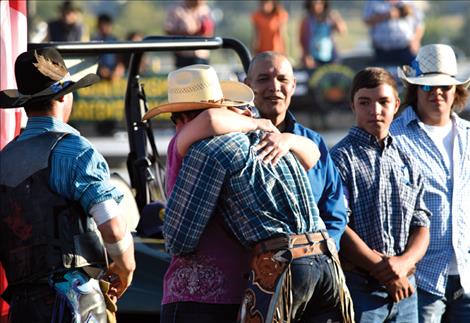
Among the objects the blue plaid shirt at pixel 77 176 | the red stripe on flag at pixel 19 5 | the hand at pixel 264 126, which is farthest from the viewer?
the red stripe on flag at pixel 19 5

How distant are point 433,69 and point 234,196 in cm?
192

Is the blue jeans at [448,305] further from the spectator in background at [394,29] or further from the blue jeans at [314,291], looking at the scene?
the spectator in background at [394,29]

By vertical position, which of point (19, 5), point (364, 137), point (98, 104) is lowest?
point (98, 104)

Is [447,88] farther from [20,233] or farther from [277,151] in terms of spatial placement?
[20,233]

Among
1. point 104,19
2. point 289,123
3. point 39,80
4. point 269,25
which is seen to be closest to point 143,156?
point 289,123

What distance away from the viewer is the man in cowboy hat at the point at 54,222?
432cm

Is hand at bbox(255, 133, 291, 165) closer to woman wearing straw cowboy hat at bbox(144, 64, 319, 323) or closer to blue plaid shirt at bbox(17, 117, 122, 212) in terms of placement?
woman wearing straw cowboy hat at bbox(144, 64, 319, 323)

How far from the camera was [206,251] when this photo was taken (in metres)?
4.47

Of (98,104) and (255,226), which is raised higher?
(255,226)

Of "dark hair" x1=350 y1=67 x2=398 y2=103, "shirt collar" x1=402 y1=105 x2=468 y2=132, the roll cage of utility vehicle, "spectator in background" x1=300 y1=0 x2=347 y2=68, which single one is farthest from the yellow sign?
"dark hair" x1=350 y1=67 x2=398 y2=103

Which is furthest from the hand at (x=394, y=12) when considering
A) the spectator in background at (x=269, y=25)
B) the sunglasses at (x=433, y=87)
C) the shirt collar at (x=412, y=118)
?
the sunglasses at (x=433, y=87)

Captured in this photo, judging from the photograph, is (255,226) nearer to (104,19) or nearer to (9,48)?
(9,48)

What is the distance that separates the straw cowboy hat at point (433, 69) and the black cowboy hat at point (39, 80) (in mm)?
1954

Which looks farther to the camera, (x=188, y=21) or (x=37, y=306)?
(x=188, y=21)
